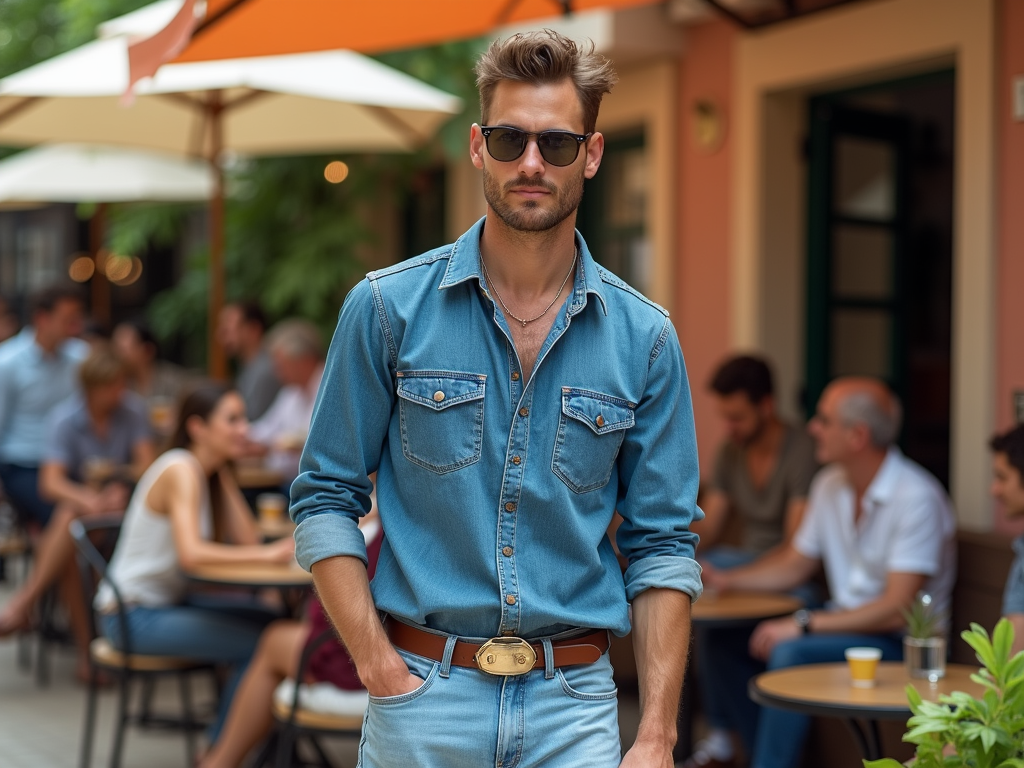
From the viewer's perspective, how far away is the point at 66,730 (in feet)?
22.0

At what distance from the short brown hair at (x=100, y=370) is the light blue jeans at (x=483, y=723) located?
5857 mm

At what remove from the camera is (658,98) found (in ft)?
26.2

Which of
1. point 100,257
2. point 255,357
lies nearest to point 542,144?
point 255,357

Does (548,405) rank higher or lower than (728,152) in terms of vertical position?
lower

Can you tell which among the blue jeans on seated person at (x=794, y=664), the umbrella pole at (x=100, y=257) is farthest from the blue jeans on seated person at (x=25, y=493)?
the umbrella pole at (x=100, y=257)

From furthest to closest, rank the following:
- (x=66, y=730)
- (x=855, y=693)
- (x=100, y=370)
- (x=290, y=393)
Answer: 1. (x=290, y=393)
2. (x=100, y=370)
3. (x=66, y=730)
4. (x=855, y=693)

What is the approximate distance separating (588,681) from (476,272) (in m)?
0.73

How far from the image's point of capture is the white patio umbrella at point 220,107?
6953 millimetres

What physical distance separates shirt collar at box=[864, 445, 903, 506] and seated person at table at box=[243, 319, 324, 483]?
3898mm

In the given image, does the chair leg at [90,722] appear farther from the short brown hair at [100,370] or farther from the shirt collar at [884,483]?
the shirt collar at [884,483]

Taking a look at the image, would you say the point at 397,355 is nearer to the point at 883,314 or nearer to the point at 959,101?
the point at 959,101

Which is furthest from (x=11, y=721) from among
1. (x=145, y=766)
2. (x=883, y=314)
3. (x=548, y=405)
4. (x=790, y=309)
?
(x=548, y=405)

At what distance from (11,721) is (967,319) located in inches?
188

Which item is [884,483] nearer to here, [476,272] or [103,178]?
[476,272]
